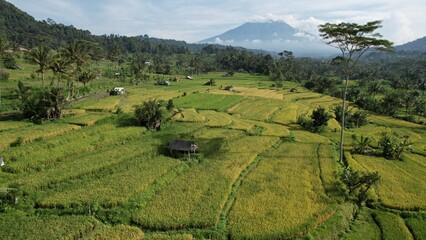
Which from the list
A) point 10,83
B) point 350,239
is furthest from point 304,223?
point 10,83

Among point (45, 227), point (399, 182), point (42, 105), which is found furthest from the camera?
point (42, 105)

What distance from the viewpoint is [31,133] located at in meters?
32.2

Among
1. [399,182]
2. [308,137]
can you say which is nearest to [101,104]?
[308,137]

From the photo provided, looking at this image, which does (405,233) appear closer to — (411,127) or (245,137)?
(245,137)

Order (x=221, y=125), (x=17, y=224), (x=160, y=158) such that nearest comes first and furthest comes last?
(x=17, y=224) < (x=160, y=158) < (x=221, y=125)

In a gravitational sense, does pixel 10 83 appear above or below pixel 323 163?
above

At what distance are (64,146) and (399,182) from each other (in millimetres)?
27599

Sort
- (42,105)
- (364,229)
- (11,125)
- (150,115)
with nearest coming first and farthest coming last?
1. (364,229)
2. (11,125)
3. (150,115)
4. (42,105)

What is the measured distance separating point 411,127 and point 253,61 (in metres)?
87.5

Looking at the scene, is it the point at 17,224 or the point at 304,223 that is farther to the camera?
the point at 304,223

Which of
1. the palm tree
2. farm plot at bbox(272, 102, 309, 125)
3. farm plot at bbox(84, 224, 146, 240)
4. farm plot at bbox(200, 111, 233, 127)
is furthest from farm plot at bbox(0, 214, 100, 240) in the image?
the palm tree

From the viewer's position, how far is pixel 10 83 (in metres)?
57.6

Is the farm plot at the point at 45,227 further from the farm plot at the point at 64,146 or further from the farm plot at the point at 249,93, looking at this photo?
the farm plot at the point at 249,93

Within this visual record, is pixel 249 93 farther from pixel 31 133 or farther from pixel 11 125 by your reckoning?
pixel 31 133
